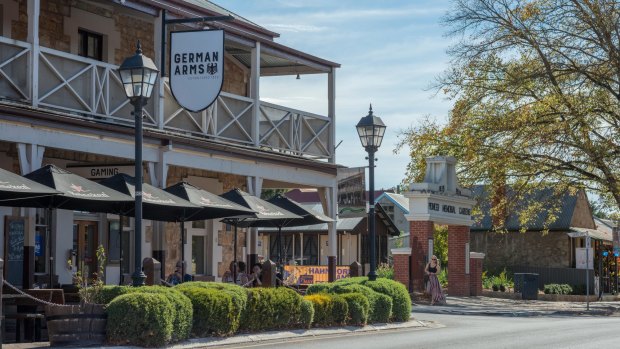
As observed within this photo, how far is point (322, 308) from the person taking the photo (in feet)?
68.2

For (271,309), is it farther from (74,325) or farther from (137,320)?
(74,325)

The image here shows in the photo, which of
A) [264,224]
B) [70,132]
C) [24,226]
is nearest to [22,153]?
[70,132]

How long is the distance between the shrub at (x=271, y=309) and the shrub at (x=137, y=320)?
269 cm

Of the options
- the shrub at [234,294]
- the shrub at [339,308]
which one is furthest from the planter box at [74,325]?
the shrub at [339,308]

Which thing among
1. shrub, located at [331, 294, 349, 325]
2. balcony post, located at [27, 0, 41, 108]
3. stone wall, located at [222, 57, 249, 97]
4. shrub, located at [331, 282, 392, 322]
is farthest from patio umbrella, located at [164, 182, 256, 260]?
stone wall, located at [222, 57, 249, 97]

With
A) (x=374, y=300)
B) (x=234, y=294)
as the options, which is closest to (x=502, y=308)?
(x=374, y=300)

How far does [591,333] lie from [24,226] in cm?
1136

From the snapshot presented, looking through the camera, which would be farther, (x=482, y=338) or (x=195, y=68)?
(x=195, y=68)

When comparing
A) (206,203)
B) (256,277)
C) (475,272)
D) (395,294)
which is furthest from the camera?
(475,272)

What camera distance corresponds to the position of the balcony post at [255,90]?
26.3 metres

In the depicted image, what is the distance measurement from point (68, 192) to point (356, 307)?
259 inches

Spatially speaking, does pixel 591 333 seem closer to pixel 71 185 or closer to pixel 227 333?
pixel 227 333

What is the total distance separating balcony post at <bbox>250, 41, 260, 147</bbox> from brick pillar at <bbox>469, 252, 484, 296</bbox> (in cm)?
1614

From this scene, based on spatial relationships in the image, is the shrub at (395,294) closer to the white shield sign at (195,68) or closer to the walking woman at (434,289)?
the white shield sign at (195,68)
